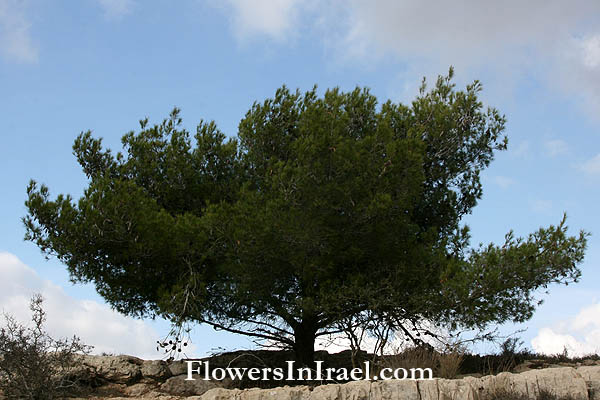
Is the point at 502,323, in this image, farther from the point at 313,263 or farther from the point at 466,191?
the point at 313,263

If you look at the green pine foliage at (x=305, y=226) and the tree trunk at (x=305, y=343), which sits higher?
the green pine foliage at (x=305, y=226)

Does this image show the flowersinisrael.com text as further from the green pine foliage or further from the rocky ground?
→ the rocky ground

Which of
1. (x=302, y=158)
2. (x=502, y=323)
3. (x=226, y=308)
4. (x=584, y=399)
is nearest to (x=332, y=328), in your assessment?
(x=226, y=308)

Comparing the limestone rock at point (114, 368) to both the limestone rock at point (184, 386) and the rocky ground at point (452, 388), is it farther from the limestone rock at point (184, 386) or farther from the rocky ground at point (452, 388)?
the rocky ground at point (452, 388)

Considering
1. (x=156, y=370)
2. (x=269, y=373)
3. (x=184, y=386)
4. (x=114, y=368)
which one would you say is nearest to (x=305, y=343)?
(x=269, y=373)

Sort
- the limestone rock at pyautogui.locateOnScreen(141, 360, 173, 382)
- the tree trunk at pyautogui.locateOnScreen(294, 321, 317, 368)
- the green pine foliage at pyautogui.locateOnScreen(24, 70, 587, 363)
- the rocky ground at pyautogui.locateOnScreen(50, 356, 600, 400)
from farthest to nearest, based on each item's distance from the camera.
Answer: the tree trunk at pyautogui.locateOnScreen(294, 321, 317, 368) → the limestone rock at pyautogui.locateOnScreen(141, 360, 173, 382) → the green pine foliage at pyautogui.locateOnScreen(24, 70, 587, 363) → the rocky ground at pyautogui.locateOnScreen(50, 356, 600, 400)

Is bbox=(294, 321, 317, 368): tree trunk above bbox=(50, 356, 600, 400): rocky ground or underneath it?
above

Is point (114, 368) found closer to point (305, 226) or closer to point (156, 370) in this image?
point (156, 370)

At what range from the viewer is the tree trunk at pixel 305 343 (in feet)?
47.6

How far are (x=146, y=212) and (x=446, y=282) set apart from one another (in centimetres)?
657

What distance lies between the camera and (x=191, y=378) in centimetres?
1370

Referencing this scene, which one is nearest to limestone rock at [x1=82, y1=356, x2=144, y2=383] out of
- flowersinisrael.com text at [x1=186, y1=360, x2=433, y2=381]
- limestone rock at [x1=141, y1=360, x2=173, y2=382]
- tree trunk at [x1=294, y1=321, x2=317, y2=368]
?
limestone rock at [x1=141, y1=360, x2=173, y2=382]

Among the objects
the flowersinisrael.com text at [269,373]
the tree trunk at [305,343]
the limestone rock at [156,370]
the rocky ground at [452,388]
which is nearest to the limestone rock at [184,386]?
the flowersinisrael.com text at [269,373]

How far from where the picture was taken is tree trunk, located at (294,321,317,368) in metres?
14.5
